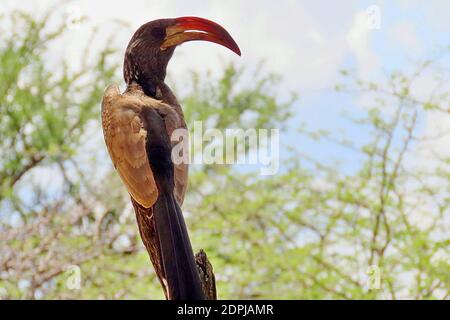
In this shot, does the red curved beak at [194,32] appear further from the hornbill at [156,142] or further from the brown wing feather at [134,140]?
the brown wing feather at [134,140]

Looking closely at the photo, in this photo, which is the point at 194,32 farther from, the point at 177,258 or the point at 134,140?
the point at 177,258

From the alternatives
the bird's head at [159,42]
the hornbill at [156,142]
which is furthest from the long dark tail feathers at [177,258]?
the bird's head at [159,42]

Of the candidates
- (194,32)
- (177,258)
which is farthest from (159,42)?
(177,258)

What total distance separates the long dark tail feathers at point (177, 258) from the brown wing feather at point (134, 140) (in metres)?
0.09

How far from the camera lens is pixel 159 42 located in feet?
6.64

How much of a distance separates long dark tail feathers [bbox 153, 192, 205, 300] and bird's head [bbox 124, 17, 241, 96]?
0.47 metres

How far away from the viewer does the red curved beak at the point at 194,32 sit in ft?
6.54

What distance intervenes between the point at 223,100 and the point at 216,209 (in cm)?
116

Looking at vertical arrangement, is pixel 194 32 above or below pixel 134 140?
above

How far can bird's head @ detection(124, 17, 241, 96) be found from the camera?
2.00 meters

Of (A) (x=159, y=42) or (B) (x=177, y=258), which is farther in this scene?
(A) (x=159, y=42)

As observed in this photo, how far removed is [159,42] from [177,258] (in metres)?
0.66
